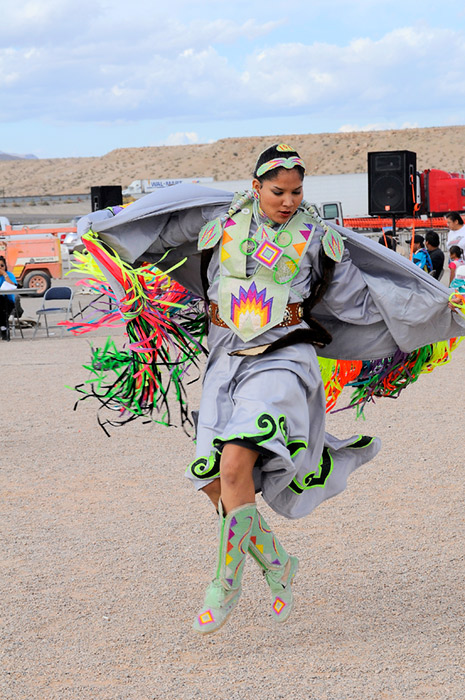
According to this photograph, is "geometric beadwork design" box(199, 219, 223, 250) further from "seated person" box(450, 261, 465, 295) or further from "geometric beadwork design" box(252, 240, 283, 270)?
"seated person" box(450, 261, 465, 295)

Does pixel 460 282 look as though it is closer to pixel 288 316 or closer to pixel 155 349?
pixel 288 316

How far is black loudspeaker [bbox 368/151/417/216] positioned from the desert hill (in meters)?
71.5

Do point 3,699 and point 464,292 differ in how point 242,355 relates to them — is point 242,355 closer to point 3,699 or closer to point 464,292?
point 464,292

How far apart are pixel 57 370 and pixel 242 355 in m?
7.25

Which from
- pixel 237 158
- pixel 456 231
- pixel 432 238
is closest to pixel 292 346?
pixel 456 231

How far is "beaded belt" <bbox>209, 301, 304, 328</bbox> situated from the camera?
11.3ft

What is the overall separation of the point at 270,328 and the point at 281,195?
50 centimetres

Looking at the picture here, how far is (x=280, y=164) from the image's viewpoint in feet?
11.2

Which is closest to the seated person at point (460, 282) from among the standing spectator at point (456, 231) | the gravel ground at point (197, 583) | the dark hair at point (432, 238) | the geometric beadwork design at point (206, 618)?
the gravel ground at point (197, 583)

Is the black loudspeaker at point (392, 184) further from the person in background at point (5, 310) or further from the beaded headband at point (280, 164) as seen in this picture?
the beaded headband at point (280, 164)

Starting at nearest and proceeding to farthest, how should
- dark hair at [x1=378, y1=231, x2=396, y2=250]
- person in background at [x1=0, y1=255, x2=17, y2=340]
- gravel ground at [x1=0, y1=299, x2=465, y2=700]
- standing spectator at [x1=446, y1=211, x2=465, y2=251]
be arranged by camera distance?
gravel ground at [x1=0, y1=299, x2=465, y2=700] < dark hair at [x1=378, y1=231, x2=396, y2=250] < standing spectator at [x1=446, y1=211, x2=465, y2=251] < person in background at [x1=0, y1=255, x2=17, y2=340]

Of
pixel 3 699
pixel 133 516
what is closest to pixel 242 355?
pixel 3 699

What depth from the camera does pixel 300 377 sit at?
337cm

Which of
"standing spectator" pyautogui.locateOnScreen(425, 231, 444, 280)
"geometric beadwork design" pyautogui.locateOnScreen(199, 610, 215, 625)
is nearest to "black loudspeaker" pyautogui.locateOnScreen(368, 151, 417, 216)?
"standing spectator" pyautogui.locateOnScreen(425, 231, 444, 280)
